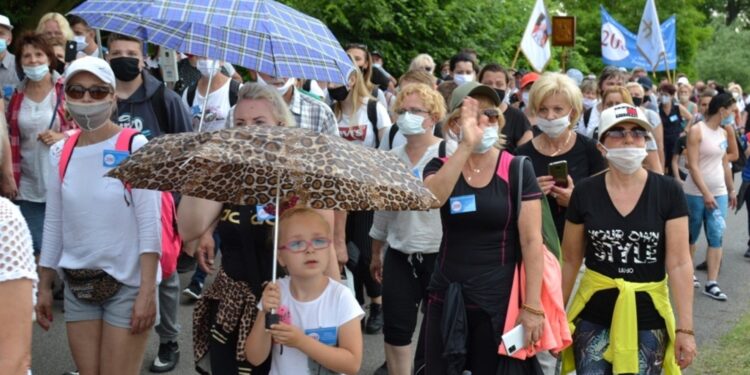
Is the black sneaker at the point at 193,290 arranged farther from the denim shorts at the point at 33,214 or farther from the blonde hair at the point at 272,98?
the blonde hair at the point at 272,98

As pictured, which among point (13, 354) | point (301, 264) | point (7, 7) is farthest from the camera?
point (7, 7)

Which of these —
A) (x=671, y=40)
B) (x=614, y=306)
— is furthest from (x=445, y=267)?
(x=671, y=40)

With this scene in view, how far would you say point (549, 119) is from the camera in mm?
6074

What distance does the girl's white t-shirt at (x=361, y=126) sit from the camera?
7797 millimetres

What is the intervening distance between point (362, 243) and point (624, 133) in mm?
2926

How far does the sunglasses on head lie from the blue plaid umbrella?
4.50 ft

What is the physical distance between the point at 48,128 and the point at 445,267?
155 inches

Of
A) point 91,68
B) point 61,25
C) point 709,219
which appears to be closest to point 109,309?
point 91,68

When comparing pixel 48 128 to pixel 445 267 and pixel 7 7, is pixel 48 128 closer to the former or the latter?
pixel 445 267

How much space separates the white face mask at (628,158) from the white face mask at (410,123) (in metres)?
1.43

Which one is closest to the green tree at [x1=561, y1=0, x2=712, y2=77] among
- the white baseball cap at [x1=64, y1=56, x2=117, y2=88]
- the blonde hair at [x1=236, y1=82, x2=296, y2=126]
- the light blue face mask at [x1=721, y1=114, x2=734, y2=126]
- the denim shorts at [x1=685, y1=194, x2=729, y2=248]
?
the light blue face mask at [x1=721, y1=114, x2=734, y2=126]

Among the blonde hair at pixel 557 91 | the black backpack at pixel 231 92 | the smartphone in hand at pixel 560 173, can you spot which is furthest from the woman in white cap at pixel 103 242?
the black backpack at pixel 231 92

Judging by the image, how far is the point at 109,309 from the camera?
15.1 feet

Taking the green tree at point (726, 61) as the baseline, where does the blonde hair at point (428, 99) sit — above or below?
above
